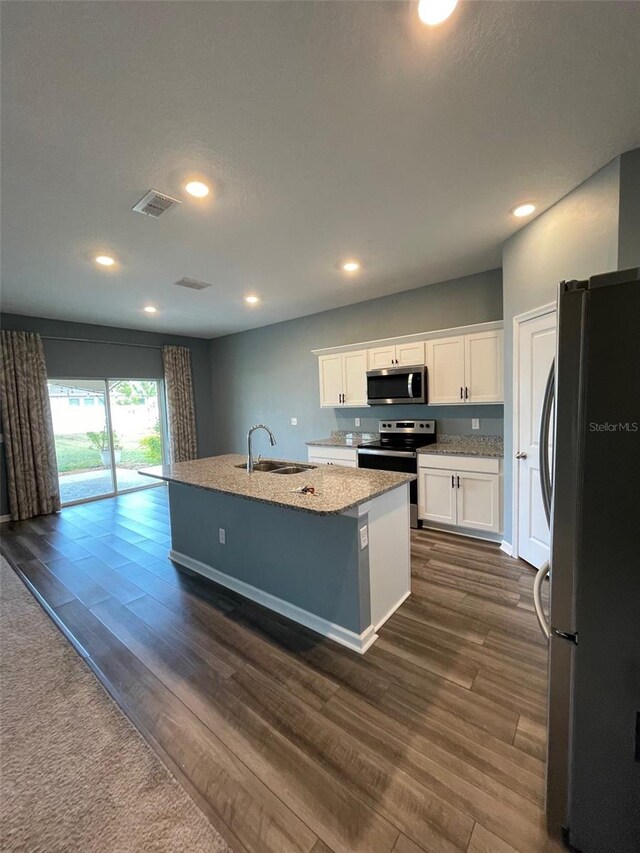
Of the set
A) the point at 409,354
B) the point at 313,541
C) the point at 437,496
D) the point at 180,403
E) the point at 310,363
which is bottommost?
the point at 437,496

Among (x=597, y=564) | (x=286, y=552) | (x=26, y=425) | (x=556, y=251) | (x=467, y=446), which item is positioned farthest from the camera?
(x=26, y=425)

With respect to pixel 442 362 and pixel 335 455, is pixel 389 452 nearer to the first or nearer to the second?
pixel 335 455

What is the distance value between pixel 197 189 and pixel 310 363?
3.43 metres

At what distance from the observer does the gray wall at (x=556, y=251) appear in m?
2.05

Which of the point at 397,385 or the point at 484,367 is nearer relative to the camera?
the point at 484,367

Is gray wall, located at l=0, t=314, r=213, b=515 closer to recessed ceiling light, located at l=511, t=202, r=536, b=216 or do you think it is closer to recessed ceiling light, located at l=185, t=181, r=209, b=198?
recessed ceiling light, located at l=185, t=181, r=209, b=198

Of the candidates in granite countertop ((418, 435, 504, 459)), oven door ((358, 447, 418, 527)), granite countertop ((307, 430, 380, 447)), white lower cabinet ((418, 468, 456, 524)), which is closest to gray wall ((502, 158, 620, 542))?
granite countertop ((418, 435, 504, 459))

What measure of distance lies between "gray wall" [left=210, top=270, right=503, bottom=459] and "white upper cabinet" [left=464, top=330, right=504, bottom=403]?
346 mm

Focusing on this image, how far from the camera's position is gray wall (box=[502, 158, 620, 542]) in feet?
6.73

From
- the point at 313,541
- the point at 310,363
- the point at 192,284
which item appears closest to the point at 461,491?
the point at 313,541

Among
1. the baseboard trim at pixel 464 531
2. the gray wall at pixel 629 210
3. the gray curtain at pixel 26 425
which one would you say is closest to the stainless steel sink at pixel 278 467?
the baseboard trim at pixel 464 531

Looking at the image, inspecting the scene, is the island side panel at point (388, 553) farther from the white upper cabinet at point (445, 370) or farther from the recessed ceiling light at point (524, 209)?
the recessed ceiling light at point (524, 209)

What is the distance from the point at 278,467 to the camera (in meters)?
3.09

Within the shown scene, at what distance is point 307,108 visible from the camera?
1562 millimetres
